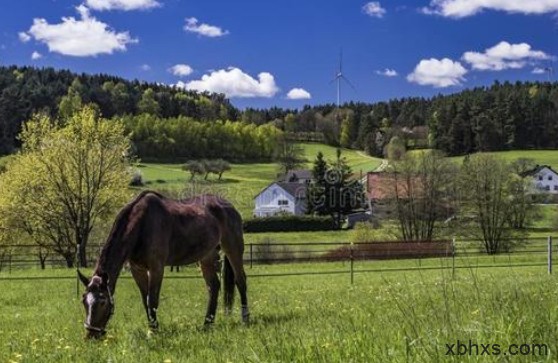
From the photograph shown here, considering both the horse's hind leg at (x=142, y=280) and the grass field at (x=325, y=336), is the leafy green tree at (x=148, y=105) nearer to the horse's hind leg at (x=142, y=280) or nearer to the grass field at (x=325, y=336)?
the horse's hind leg at (x=142, y=280)

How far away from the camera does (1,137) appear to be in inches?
4680

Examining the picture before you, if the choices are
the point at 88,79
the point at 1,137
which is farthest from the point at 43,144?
the point at 88,79

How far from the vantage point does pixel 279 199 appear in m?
92.4

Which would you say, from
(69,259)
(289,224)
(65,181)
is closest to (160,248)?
(65,181)

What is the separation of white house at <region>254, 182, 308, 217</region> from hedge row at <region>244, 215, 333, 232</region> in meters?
19.9

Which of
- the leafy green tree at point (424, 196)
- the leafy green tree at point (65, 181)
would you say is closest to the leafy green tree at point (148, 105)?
the leafy green tree at point (424, 196)

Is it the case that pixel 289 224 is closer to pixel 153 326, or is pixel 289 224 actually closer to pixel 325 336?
pixel 153 326

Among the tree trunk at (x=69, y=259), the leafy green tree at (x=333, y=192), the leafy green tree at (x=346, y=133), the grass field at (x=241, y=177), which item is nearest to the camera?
the tree trunk at (x=69, y=259)

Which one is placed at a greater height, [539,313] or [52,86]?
[52,86]

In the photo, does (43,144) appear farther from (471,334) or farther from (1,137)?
(1,137)

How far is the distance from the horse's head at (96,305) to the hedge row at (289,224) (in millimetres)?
62792

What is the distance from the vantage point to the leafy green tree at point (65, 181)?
37.3 metres

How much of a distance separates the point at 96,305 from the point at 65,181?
3370 centimetres

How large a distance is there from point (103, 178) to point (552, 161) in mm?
100854
